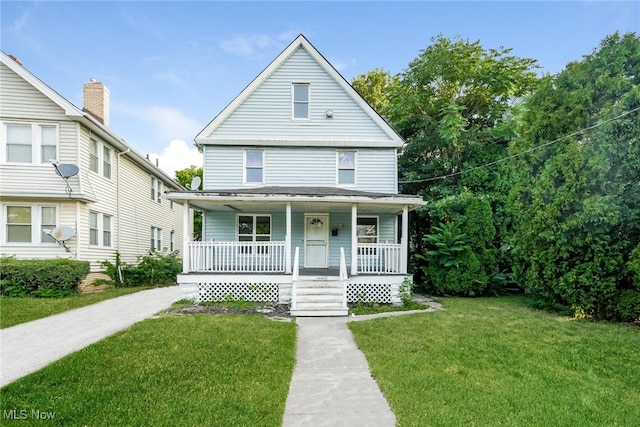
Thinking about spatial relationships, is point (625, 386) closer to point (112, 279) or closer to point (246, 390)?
point (246, 390)

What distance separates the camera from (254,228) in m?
12.5

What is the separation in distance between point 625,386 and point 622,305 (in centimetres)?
433

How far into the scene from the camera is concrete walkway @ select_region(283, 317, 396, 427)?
344 cm

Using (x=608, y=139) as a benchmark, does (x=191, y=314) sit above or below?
below

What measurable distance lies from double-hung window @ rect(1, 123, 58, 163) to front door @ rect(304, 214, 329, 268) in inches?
→ 361

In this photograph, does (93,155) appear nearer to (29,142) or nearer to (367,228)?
(29,142)

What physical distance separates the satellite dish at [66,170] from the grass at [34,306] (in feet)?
13.1

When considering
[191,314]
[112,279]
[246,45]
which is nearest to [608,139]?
[191,314]

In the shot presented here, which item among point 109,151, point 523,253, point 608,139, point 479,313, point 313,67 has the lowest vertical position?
point 479,313

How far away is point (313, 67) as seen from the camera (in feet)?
41.6

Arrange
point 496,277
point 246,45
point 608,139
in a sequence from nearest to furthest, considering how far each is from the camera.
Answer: point 608,139, point 496,277, point 246,45

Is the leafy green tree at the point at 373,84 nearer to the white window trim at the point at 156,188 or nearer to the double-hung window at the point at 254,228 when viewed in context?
the white window trim at the point at 156,188
